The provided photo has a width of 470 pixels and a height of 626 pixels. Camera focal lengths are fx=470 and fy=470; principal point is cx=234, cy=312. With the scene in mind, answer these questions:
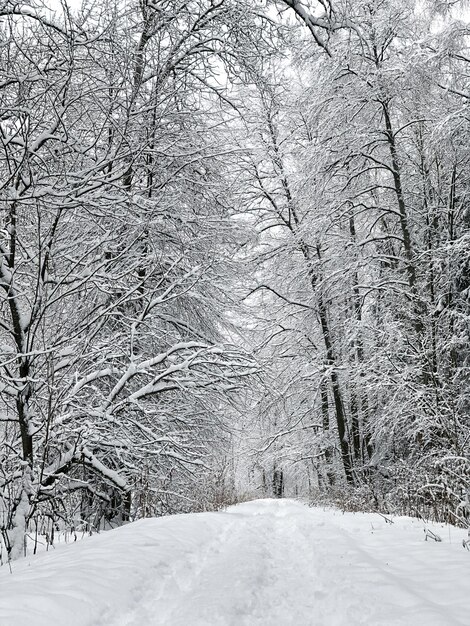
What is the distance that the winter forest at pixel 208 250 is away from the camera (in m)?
4.77

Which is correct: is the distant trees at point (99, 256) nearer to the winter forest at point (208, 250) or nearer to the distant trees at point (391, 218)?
the winter forest at point (208, 250)

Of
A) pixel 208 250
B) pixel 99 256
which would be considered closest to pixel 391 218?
pixel 208 250

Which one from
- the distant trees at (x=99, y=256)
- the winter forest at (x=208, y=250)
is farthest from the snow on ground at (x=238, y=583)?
the distant trees at (x=99, y=256)

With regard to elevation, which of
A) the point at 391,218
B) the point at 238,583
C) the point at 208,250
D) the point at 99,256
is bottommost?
the point at 238,583

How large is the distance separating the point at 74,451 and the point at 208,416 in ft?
11.4

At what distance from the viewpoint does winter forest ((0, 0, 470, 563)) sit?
4.77 metres

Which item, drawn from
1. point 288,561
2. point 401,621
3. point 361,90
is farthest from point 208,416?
point 361,90

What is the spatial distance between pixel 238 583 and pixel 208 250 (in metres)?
6.25

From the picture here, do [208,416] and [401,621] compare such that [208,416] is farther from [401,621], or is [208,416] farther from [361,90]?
[361,90]

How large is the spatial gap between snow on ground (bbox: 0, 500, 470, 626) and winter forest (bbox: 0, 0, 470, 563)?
968 millimetres

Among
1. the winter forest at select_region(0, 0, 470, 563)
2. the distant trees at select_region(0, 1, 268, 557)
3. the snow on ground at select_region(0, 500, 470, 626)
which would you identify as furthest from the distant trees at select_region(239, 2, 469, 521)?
the snow on ground at select_region(0, 500, 470, 626)

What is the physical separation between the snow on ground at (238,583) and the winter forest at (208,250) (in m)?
0.97

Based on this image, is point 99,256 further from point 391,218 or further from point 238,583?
point 391,218

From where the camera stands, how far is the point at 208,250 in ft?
29.0
